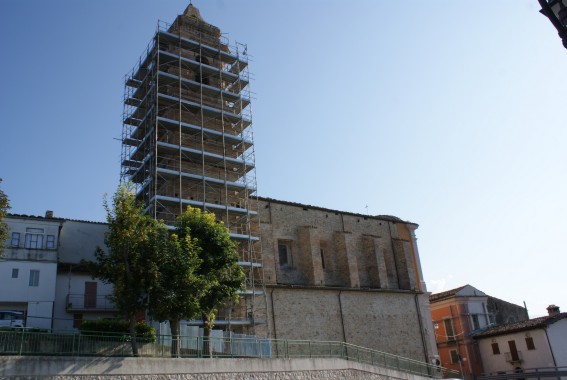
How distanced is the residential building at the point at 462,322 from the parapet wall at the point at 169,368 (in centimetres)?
2037

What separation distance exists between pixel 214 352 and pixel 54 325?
1038 cm

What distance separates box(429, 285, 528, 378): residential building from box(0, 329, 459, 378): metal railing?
675 inches

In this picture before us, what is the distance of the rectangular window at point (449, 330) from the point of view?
4180 cm

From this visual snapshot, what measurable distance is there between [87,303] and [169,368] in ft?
40.8

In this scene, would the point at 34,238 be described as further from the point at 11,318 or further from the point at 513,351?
the point at 513,351

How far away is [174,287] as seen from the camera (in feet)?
61.7

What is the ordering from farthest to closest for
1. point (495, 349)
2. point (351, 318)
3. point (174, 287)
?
point (495, 349) < point (351, 318) < point (174, 287)

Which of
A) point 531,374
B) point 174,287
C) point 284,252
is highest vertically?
point 284,252

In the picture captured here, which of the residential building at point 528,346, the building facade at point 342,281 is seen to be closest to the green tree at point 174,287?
the building facade at point 342,281

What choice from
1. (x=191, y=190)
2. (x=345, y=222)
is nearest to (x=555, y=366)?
(x=345, y=222)

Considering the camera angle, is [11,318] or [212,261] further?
[11,318]

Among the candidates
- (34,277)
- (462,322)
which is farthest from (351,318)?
(34,277)

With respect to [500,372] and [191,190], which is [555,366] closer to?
[500,372]

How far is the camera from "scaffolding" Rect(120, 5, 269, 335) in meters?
28.9
